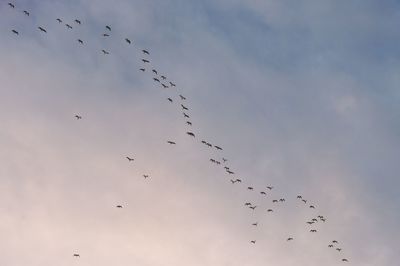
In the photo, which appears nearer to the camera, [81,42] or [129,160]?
[81,42]

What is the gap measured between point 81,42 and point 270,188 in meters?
45.5

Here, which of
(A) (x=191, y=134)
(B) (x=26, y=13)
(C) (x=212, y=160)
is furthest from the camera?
(C) (x=212, y=160)

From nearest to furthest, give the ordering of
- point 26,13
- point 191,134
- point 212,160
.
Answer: point 26,13 < point 191,134 < point 212,160

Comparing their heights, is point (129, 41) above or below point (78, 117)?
above

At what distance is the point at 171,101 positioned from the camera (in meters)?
112

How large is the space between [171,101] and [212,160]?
13839 millimetres

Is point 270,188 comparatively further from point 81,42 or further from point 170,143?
point 81,42

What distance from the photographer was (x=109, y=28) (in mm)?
108875

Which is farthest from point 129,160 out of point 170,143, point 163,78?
point 163,78

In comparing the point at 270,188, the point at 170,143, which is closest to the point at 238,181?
the point at 270,188

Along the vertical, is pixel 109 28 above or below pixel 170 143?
above

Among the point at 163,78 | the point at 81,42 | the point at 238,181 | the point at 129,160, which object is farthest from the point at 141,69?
the point at 238,181

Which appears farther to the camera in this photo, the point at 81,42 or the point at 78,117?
the point at 78,117

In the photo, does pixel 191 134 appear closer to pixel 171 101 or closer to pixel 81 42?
pixel 171 101
